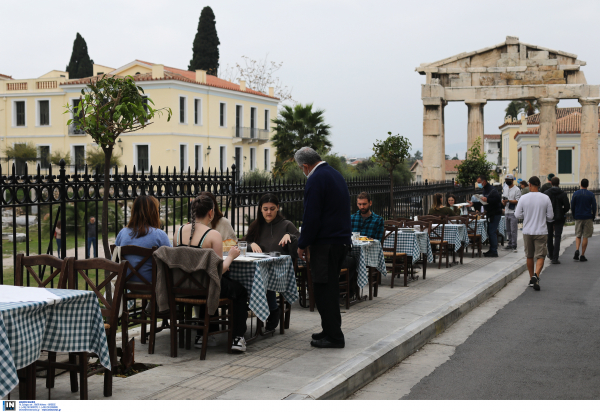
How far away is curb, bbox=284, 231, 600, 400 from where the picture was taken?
17.2 ft

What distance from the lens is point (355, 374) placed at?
570 centimetres

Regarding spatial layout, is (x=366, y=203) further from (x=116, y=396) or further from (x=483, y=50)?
(x=483, y=50)

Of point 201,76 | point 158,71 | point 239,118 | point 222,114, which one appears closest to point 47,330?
point 158,71

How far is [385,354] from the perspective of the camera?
643 centimetres

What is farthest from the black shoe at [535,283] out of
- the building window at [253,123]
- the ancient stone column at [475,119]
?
the building window at [253,123]

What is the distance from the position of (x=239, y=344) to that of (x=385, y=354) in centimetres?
143

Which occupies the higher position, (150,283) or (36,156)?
(36,156)

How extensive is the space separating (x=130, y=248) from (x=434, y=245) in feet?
31.4

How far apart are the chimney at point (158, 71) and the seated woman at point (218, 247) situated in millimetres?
42662

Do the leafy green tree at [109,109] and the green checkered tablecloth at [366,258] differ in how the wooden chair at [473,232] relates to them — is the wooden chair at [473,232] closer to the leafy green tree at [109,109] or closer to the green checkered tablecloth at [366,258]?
the green checkered tablecloth at [366,258]

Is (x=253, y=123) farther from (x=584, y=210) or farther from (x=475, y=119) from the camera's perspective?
(x=584, y=210)

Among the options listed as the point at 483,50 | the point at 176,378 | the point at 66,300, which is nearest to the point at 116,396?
the point at 176,378

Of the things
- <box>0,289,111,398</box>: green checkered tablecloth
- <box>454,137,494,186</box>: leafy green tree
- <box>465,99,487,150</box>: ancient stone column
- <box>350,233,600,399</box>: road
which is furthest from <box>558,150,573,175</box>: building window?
<box>0,289,111,398</box>: green checkered tablecloth

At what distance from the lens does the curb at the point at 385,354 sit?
206 inches
